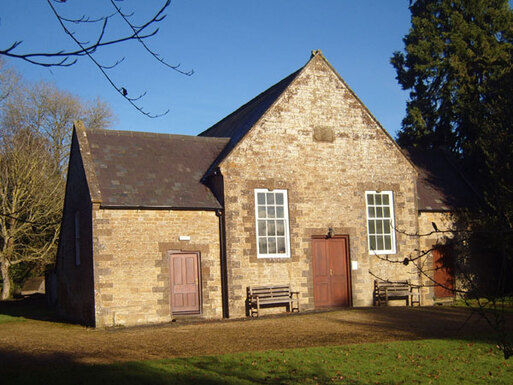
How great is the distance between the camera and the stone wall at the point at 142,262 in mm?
17953

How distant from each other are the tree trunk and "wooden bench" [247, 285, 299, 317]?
689 inches

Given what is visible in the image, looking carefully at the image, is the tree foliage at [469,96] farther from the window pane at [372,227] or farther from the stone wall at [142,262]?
the stone wall at [142,262]

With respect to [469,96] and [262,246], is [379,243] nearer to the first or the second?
[262,246]

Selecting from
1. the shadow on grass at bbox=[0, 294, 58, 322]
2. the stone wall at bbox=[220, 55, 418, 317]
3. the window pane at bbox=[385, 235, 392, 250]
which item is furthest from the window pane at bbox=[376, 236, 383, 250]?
the shadow on grass at bbox=[0, 294, 58, 322]

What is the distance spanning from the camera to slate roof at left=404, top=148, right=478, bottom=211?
24.1 meters

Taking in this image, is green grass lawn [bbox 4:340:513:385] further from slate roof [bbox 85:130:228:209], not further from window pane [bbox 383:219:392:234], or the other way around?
window pane [bbox 383:219:392:234]

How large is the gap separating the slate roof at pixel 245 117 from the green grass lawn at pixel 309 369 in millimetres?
10097

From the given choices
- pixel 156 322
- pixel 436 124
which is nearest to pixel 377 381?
pixel 156 322

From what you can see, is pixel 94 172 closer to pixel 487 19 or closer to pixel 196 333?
pixel 196 333

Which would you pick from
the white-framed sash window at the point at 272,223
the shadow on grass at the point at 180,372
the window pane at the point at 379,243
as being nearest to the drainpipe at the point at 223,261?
the white-framed sash window at the point at 272,223

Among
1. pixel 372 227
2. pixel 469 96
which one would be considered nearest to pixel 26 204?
pixel 372 227

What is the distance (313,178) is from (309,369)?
438 inches

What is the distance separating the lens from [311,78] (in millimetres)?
21703

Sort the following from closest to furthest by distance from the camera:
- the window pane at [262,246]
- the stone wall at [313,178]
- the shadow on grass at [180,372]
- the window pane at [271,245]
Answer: the shadow on grass at [180,372] < the stone wall at [313,178] < the window pane at [262,246] < the window pane at [271,245]
